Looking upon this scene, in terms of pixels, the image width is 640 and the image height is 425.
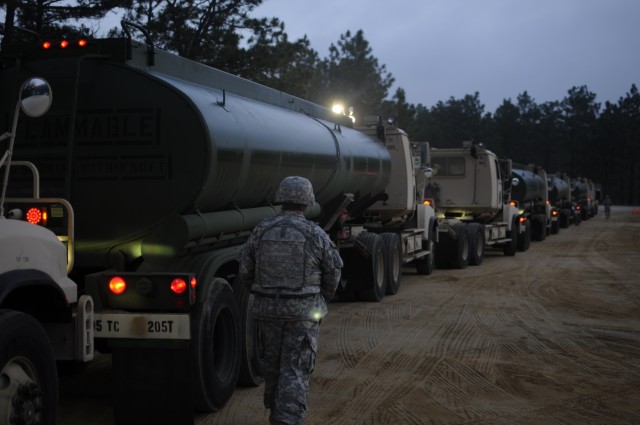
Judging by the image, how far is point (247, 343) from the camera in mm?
7148

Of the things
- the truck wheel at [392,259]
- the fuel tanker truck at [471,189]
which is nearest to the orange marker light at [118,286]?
the truck wheel at [392,259]

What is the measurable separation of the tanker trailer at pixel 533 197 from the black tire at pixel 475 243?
6.37 meters

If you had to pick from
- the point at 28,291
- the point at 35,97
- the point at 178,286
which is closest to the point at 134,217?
the point at 178,286

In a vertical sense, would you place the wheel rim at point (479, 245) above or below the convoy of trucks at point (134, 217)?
below

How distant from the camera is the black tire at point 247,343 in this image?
7047 mm

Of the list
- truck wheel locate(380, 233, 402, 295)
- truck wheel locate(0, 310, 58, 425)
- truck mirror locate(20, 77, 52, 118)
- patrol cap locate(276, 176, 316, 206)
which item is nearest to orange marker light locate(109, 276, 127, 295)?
truck wheel locate(0, 310, 58, 425)

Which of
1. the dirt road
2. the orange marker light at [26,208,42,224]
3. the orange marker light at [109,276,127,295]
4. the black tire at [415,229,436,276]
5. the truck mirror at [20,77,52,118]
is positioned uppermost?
the truck mirror at [20,77,52,118]

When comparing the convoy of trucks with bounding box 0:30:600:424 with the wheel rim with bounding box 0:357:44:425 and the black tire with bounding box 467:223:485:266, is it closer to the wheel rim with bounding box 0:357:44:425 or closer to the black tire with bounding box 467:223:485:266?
the wheel rim with bounding box 0:357:44:425

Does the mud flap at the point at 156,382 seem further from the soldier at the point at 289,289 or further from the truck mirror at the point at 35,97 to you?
the truck mirror at the point at 35,97

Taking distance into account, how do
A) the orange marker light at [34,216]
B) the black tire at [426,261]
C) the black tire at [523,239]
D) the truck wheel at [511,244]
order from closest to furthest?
the orange marker light at [34,216] < the black tire at [426,261] < the truck wheel at [511,244] < the black tire at [523,239]

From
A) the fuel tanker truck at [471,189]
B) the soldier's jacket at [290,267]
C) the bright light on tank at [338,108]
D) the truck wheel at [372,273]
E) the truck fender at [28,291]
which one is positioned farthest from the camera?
the fuel tanker truck at [471,189]

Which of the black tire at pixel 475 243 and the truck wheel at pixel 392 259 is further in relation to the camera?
the black tire at pixel 475 243

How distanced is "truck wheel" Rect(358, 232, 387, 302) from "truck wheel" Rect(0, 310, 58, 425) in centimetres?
874

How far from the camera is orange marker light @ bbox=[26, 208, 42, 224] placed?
18.4 feet
